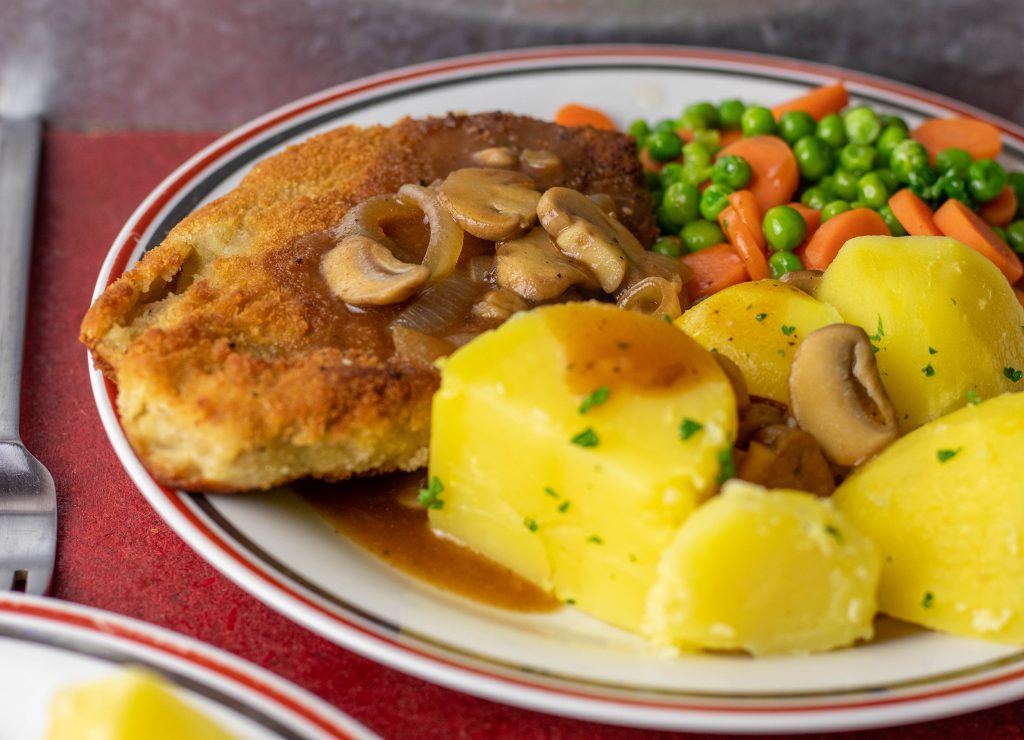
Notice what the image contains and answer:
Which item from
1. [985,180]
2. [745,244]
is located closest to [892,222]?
[985,180]

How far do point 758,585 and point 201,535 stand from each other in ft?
4.92

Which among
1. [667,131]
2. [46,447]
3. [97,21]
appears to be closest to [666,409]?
[46,447]

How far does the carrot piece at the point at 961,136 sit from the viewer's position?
4961 millimetres

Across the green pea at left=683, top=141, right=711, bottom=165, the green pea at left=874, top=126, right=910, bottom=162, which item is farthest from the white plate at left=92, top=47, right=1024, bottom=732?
the green pea at left=874, top=126, right=910, bottom=162

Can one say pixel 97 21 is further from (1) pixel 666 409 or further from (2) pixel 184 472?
(1) pixel 666 409

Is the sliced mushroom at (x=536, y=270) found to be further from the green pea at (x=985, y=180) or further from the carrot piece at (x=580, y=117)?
the green pea at (x=985, y=180)

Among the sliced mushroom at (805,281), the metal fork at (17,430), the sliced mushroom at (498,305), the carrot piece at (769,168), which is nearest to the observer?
the metal fork at (17,430)

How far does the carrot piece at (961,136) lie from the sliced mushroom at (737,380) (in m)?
2.45

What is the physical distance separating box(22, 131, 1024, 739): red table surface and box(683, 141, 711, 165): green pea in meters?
2.73

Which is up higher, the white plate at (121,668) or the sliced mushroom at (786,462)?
the sliced mushroom at (786,462)

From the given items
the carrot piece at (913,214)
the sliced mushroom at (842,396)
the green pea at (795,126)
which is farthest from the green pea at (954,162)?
the sliced mushroom at (842,396)

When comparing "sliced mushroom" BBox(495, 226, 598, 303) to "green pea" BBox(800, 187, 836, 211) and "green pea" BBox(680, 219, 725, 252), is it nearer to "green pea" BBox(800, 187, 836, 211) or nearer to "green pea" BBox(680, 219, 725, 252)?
"green pea" BBox(680, 219, 725, 252)

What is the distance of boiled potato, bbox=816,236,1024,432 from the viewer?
330 centimetres

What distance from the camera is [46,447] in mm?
3727
